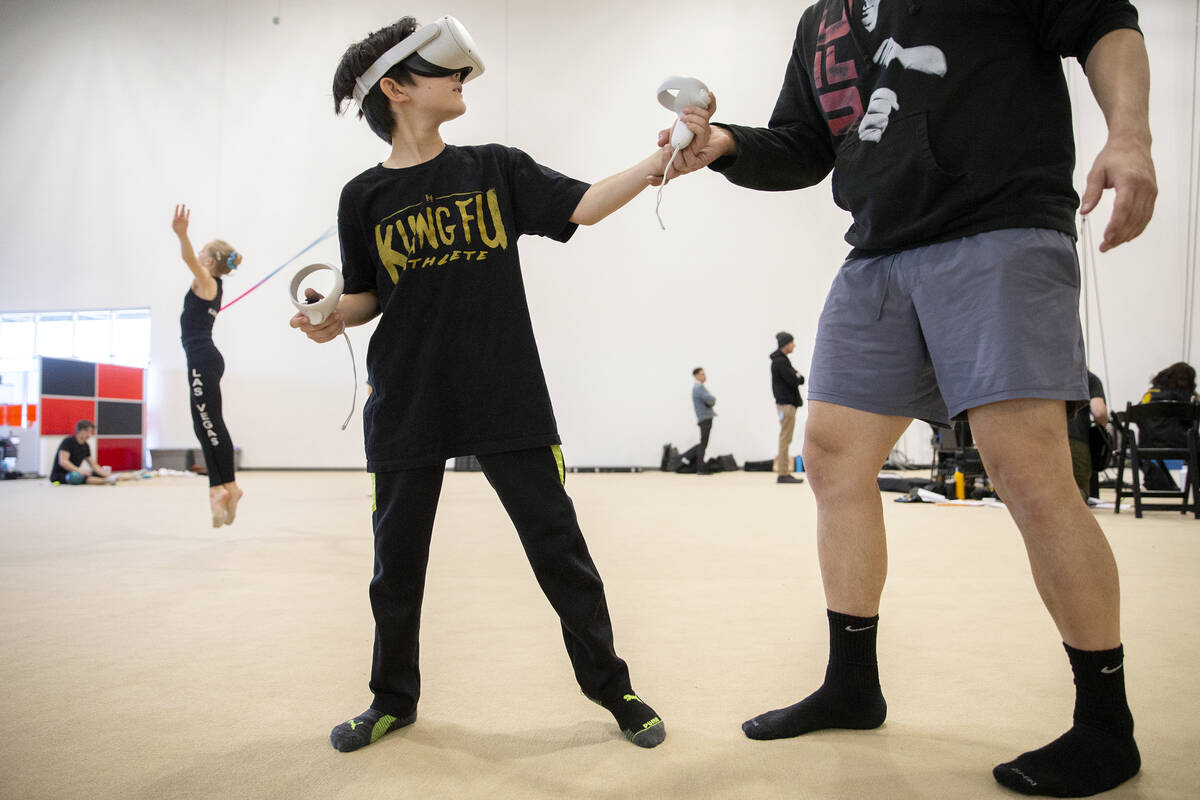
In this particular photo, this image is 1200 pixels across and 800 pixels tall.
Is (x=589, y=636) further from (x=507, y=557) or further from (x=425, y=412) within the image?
(x=507, y=557)

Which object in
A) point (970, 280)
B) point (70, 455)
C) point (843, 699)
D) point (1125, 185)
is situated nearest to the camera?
point (1125, 185)

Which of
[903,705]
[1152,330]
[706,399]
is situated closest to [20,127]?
[706,399]

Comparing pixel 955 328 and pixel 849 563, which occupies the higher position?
pixel 955 328

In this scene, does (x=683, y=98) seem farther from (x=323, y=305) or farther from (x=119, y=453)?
(x=119, y=453)

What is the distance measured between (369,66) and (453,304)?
0.51m

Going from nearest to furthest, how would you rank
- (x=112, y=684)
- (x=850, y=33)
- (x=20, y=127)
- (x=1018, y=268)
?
1. (x=1018, y=268)
2. (x=850, y=33)
3. (x=112, y=684)
4. (x=20, y=127)

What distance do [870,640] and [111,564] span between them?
→ 3005mm

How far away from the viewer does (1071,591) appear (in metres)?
1.06

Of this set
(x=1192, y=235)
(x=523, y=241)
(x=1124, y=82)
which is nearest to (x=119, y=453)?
(x=523, y=241)

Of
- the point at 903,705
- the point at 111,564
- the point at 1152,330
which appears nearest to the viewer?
the point at 903,705

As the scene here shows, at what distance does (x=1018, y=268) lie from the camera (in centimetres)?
109

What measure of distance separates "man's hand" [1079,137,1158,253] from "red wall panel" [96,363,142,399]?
1210 centimetres

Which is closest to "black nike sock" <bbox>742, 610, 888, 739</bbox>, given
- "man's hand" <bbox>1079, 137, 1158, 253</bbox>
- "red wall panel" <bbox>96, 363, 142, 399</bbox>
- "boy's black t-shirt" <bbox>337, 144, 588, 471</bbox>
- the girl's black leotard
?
"boy's black t-shirt" <bbox>337, 144, 588, 471</bbox>

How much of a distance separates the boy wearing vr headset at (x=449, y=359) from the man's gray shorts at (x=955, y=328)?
42cm
